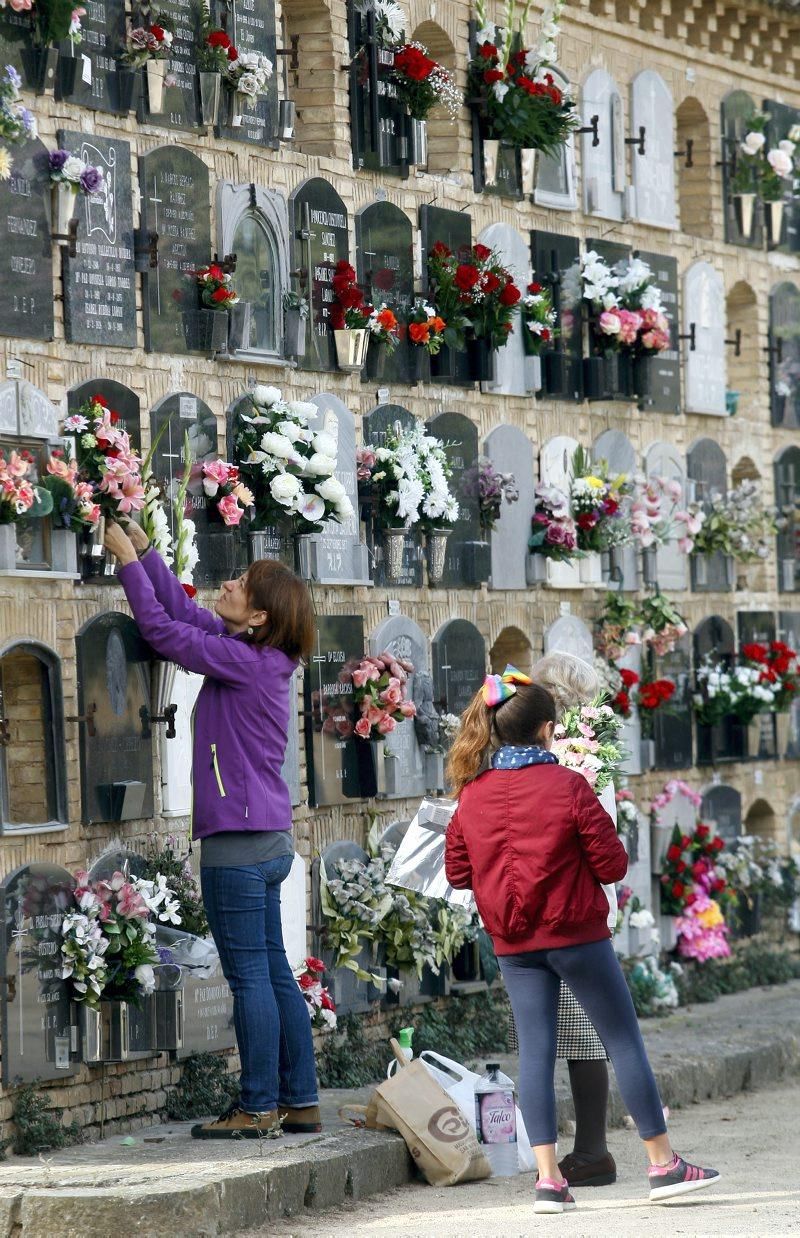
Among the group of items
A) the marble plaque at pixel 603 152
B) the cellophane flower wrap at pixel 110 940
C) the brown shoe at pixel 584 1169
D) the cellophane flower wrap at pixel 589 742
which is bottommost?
the brown shoe at pixel 584 1169

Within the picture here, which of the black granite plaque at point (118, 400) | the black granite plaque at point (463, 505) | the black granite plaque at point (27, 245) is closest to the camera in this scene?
the black granite plaque at point (27, 245)

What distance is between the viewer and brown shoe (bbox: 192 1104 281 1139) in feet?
25.2

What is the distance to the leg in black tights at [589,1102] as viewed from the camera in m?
7.65

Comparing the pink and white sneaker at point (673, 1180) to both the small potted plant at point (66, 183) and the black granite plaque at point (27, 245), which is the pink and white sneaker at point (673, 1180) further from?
the small potted plant at point (66, 183)

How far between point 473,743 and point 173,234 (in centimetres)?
268

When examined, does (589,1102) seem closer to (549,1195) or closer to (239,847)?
(549,1195)

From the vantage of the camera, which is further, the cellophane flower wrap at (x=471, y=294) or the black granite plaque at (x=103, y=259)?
the cellophane flower wrap at (x=471, y=294)

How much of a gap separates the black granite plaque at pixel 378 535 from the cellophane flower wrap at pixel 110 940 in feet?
7.78

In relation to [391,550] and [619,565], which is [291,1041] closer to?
[391,550]

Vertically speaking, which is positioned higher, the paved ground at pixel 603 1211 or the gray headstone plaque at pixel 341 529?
the gray headstone plaque at pixel 341 529

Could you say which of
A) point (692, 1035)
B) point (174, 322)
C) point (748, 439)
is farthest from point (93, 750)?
point (748, 439)

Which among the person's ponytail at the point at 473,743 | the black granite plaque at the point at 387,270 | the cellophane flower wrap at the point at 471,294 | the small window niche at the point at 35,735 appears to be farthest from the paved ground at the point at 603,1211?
the cellophane flower wrap at the point at 471,294

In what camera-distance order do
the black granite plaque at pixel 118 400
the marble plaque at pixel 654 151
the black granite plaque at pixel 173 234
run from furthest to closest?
the marble plaque at pixel 654 151, the black granite plaque at pixel 173 234, the black granite plaque at pixel 118 400

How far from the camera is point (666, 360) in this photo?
12555 millimetres
